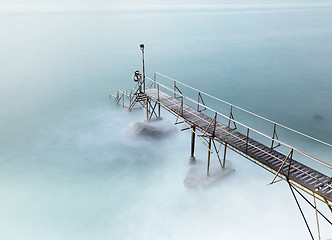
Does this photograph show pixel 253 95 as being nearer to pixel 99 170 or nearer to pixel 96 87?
pixel 96 87

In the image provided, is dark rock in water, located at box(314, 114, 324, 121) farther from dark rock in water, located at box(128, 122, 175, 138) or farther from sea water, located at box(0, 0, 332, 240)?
dark rock in water, located at box(128, 122, 175, 138)

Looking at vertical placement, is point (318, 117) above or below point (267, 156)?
below

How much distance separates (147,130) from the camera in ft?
84.6

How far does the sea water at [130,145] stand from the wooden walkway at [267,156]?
3.84m

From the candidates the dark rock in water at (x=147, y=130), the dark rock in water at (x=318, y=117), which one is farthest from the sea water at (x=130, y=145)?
the dark rock in water at (x=147, y=130)

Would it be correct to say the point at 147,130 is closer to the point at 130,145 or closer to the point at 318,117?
the point at 130,145

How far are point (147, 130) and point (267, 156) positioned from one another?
466 inches

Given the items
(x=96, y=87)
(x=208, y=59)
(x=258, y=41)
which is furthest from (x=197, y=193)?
(x=258, y=41)

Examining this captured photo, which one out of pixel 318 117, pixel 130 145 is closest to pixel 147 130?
pixel 130 145

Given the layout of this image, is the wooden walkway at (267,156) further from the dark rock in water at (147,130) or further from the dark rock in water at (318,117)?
the dark rock in water at (318,117)

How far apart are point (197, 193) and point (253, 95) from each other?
72.5ft

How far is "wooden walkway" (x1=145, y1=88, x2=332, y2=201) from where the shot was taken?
14.0 metres

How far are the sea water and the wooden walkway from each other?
384cm

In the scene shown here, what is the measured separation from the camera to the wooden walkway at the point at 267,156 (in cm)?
1396
